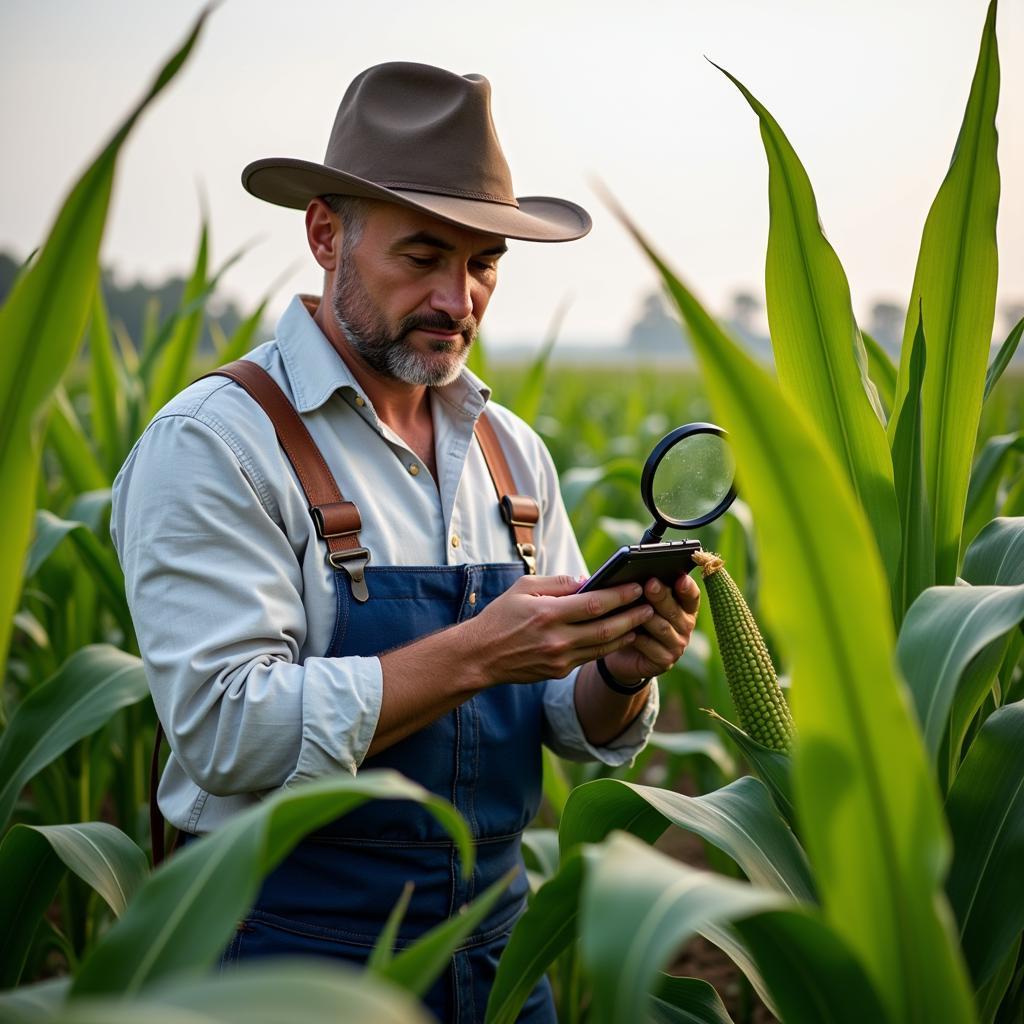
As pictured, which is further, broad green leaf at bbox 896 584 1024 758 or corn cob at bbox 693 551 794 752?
corn cob at bbox 693 551 794 752

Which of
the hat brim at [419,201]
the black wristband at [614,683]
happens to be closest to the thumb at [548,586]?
the black wristband at [614,683]

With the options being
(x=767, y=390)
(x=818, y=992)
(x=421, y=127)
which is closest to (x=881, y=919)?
(x=818, y=992)

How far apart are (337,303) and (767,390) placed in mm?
1276

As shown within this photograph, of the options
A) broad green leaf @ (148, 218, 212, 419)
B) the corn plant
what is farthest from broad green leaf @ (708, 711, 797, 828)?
broad green leaf @ (148, 218, 212, 419)

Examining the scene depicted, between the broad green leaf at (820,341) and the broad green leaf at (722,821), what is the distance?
322mm

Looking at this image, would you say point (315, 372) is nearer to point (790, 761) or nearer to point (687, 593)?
point (687, 593)

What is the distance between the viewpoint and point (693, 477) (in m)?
1.51

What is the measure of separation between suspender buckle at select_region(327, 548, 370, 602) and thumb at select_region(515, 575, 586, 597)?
0.23m

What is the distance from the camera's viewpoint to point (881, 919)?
0.82m

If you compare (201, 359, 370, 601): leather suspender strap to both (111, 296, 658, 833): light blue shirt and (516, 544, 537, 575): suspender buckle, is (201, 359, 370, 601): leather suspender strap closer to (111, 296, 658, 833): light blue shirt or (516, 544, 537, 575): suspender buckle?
(111, 296, 658, 833): light blue shirt

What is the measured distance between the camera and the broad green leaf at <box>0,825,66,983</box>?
55.2 inches

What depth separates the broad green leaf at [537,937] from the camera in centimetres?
104

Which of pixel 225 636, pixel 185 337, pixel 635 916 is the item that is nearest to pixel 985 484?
pixel 225 636

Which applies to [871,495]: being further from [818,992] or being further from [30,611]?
[30,611]
